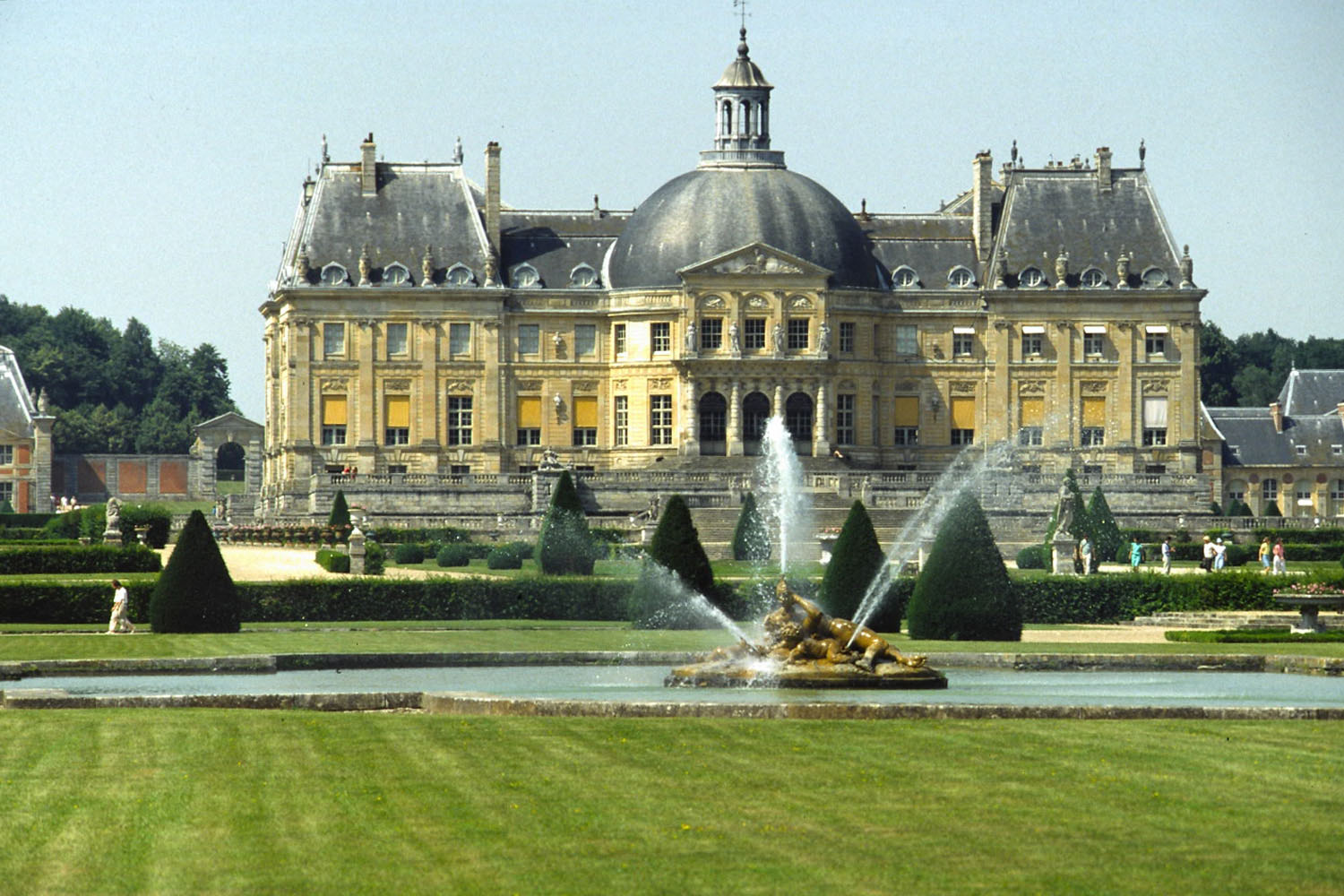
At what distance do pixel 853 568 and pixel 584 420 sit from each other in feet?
143

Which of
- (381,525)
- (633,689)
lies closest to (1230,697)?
(633,689)

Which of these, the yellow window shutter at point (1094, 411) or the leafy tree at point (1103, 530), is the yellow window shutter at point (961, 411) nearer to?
the yellow window shutter at point (1094, 411)

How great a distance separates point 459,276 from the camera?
7862 cm

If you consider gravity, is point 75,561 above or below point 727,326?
below

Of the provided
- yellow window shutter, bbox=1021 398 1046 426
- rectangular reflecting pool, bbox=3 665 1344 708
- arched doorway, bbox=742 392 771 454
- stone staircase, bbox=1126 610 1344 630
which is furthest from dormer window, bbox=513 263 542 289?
rectangular reflecting pool, bbox=3 665 1344 708

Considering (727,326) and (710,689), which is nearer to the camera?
(710,689)

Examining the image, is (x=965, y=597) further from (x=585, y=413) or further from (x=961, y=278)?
(x=961, y=278)

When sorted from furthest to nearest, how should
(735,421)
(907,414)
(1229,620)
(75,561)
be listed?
(907,414) → (735,421) → (75,561) → (1229,620)

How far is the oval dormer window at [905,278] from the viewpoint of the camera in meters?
80.8

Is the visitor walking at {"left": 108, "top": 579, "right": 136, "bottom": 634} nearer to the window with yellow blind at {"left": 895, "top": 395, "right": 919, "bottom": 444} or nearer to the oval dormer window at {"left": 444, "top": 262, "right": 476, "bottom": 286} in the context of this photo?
the oval dormer window at {"left": 444, "top": 262, "right": 476, "bottom": 286}

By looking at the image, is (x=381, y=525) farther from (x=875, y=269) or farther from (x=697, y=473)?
(x=875, y=269)

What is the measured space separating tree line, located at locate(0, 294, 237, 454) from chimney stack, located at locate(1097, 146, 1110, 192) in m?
47.9

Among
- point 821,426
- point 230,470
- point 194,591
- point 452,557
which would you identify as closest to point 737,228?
point 821,426

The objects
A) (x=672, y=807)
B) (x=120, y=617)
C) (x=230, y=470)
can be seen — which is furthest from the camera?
(x=230, y=470)
